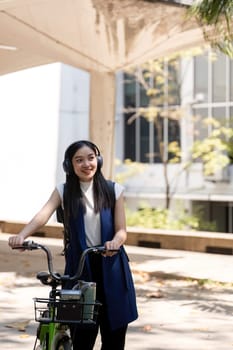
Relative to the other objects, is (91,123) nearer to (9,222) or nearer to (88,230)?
(9,222)

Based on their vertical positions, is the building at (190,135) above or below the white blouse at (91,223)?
above

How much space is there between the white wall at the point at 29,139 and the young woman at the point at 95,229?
65.2 feet

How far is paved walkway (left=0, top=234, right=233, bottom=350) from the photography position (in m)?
6.86

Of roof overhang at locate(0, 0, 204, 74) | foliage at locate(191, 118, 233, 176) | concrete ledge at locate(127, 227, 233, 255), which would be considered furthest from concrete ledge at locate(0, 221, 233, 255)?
foliage at locate(191, 118, 233, 176)

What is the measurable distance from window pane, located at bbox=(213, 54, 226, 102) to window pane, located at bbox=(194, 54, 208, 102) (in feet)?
1.29

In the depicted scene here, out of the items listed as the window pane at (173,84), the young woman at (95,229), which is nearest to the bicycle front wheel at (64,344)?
the young woman at (95,229)

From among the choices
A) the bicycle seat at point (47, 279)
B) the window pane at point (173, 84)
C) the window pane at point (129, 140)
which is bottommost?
the bicycle seat at point (47, 279)

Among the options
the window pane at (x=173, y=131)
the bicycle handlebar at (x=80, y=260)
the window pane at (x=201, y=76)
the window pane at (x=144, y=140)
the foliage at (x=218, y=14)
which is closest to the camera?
the bicycle handlebar at (x=80, y=260)

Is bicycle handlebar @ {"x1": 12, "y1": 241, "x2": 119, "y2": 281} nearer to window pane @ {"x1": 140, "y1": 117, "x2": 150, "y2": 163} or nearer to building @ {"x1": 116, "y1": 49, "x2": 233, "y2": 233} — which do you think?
building @ {"x1": 116, "y1": 49, "x2": 233, "y2": 233}

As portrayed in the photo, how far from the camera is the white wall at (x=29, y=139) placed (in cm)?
2470

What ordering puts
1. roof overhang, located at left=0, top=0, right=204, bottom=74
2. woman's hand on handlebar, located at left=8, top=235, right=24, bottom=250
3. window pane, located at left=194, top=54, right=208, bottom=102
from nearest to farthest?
woman's hand on handlebar, located at left=8, top=235, right=24, bottom=250 → roof overhang, located at left=0, top=0, right=204, bottom=74 → window pane, located at left=194, top=54, right=208, bottom=102

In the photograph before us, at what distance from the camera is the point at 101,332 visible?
4.69 meters

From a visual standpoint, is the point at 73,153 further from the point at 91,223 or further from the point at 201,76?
the point at 201,76

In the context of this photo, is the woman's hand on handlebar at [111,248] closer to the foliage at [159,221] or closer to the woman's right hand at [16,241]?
the woman's right hand at [16,241]
